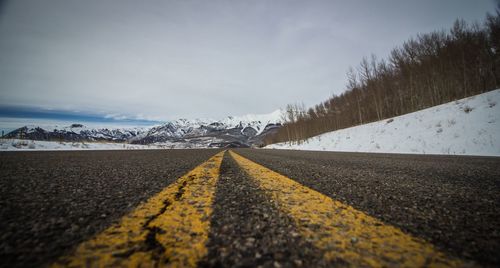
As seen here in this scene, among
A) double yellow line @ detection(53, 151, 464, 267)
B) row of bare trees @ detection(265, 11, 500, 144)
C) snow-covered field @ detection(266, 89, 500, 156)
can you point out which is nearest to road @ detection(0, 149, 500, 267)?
double yellow line @ detection(53, 151, 464, 267)

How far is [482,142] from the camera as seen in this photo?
27.2 ft

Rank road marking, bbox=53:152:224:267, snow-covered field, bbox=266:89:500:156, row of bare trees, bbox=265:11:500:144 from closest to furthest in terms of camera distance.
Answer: road marking, bbox=53:152:224:267
snow-covered field, bbox=266:89:500:156
row of bare trees, bbox=265:11:500:144

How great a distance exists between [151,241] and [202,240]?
21cm

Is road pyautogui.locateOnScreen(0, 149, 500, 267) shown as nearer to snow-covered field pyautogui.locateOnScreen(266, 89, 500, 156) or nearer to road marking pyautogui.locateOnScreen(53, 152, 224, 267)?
road marking pyautogui.locateOnScreen(53, 152, 224, 267)

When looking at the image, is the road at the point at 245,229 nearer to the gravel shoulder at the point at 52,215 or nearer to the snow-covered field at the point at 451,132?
the gravel shoulder at the point at 52,215

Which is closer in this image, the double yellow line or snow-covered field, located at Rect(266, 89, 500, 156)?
the double yellow line

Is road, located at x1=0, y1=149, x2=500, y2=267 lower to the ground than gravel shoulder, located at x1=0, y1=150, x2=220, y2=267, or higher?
lower

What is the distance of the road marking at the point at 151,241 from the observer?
70 centimetres

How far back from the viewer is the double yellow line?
71cm

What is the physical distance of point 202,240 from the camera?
86 cm

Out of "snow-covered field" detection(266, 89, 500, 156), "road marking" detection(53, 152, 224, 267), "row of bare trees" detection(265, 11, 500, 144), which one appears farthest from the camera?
"row of bare trees" detection(265, 11, 500, 144)

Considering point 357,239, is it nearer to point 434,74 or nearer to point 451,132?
point 451,132

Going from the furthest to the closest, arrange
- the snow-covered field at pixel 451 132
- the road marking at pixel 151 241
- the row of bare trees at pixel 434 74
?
the row of bare trees at pixel 434 74
the snow-covered field at pixel 451 132
the road marking at pixel 151 241

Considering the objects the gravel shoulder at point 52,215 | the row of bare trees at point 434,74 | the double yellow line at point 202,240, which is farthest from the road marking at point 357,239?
the row of bare trees at point 434,74
